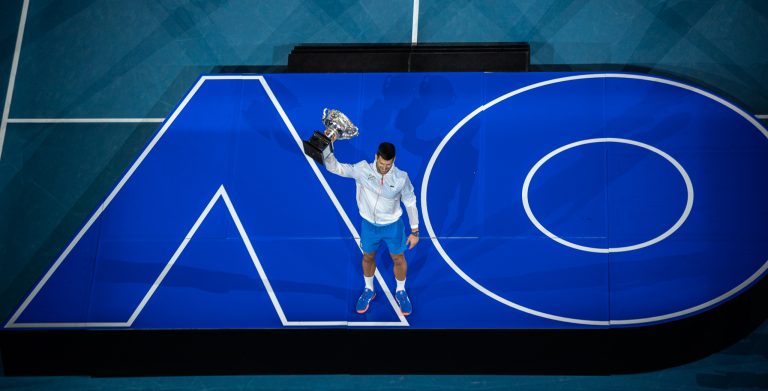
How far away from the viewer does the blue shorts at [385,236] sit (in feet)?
18.9

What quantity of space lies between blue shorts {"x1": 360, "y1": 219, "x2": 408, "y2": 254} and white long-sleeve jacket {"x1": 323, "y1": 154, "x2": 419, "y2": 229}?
62 mm

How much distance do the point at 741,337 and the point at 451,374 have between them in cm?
305

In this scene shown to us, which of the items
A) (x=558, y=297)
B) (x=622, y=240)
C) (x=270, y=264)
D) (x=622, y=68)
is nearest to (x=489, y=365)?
(x=558, y=297)

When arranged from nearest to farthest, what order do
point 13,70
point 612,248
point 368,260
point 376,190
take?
point 376,190, point 368,260, point 612,248, point 13,70

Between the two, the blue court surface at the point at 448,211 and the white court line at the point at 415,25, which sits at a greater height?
the white court line at the point at 415,25

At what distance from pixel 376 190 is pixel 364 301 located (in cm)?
124

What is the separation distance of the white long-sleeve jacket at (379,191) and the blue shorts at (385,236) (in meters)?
0.06

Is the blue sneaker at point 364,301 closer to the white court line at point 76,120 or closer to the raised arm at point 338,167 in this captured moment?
the raised arm at point 338,167

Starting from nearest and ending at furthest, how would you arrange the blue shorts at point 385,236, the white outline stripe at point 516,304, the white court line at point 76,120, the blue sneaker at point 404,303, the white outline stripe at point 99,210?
the blue shorts at point 385,236
the white outline stripe at point 516,304
the blue sneaker at point 404,303
the white outline stripe at point 99,210
the white court line at point 76,120

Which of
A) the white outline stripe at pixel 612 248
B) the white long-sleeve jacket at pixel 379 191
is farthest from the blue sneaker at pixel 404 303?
the white outline stripe at pixel 612 248

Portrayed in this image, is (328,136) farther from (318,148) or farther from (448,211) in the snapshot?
(448,211)

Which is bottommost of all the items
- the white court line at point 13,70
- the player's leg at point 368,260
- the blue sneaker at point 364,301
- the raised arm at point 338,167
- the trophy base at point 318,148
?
the blue sneaker at point 364,301

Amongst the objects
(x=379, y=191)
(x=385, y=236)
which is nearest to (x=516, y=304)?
(x=385, y=236)

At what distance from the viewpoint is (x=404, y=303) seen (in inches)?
240
